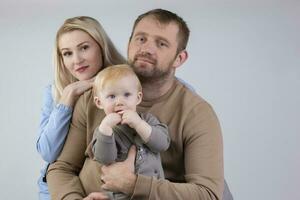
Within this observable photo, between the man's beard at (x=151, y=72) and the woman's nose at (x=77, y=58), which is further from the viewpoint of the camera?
the woman's nose at (x=77, y=58)

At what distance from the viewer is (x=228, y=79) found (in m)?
1.98

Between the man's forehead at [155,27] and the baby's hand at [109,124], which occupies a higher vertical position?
the man's forehead at [155,27]

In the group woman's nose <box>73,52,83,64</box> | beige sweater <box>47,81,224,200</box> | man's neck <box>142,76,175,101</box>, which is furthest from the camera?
woman's nose <box>73,52,83,64</box>

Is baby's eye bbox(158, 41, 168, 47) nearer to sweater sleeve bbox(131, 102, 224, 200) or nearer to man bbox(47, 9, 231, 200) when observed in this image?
man bbox(47, 9, 231, 200)

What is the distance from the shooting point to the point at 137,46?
1.31m

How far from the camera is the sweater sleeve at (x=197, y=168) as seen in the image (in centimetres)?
116

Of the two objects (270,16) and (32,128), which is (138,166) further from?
(270,16)

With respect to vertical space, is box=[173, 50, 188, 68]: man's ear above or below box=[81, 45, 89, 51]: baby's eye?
below

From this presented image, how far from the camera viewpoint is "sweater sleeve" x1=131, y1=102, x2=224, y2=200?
1.16m

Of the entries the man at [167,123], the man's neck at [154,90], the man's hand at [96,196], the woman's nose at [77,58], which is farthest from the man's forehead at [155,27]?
the man's hand at [96,196]

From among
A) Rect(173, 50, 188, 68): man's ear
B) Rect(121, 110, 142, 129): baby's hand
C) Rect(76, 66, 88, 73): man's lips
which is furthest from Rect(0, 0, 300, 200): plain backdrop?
Rect(121, 110, 142, 129): baby's hand

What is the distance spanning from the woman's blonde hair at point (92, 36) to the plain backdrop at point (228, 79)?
0.38 m

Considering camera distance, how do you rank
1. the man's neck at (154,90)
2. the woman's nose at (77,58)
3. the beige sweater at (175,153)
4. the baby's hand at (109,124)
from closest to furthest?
the baby's hand at (109,124), the beige sweater at (175,153), the man's neck at (154,90), the woman's nose at (77,58)

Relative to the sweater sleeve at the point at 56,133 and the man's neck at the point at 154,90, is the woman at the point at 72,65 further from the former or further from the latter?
the man's neck at the point at 154,90
